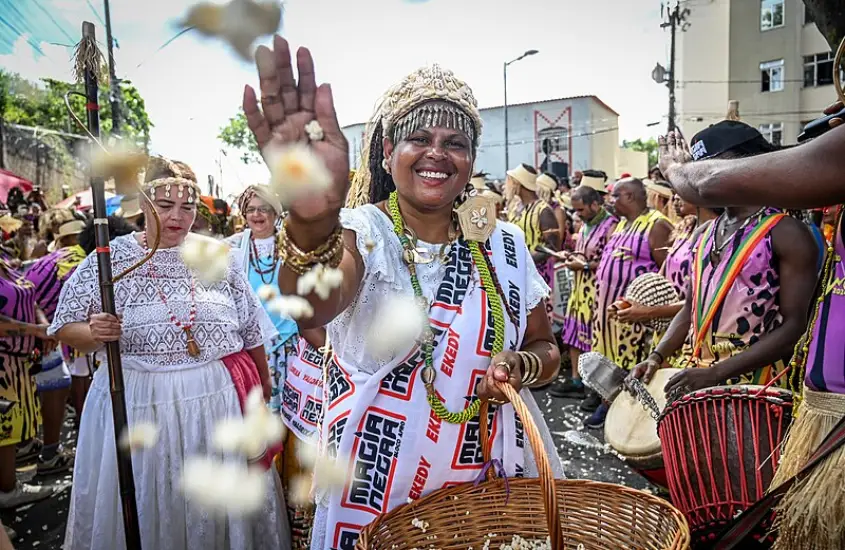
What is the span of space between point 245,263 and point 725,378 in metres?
3.21

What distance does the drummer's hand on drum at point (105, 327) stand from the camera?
2161 mm

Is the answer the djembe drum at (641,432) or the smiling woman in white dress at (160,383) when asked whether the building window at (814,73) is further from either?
the smiling woman in white dress at (160,383)

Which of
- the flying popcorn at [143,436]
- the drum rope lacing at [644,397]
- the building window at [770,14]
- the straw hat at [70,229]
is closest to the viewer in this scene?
the drum rope lacing at [644,397]

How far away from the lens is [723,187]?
155 cm

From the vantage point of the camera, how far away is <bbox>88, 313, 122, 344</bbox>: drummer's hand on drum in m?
2.16

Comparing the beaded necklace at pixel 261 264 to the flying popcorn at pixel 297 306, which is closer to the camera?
the flying popcorn at pixel 297 306

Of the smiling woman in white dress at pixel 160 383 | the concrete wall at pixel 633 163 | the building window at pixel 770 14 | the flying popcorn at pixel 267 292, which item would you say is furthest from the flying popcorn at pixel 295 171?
the concrete wall at pixel 633 163

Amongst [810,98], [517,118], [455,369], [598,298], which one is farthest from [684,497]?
[517,118]

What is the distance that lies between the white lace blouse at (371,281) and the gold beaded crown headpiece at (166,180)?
141 centimetres

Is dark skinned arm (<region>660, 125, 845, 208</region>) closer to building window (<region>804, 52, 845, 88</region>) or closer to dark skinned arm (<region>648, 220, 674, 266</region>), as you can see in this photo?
dark skinned arm (<region>648, 220, 674, 266</region>)

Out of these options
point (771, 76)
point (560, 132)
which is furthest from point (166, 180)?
point (560, 132)

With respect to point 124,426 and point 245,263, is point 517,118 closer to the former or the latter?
point 245,263

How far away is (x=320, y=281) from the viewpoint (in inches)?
57.7

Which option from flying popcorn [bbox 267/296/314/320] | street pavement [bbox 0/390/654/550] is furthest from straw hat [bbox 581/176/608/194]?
flying popcorn [bbox 267/296/314/320]
